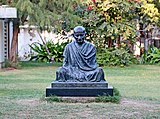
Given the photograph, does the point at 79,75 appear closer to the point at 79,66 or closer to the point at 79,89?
the point at 79,66

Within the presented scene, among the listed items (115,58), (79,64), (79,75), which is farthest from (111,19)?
(79,75)

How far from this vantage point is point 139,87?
13266 millimetres

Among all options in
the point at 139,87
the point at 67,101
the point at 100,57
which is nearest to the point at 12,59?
the point at 100,57

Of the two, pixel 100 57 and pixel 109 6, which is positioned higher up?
pixel 109 6

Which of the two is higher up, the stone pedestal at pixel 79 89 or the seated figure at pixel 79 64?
the seated figure at pixel 79 64

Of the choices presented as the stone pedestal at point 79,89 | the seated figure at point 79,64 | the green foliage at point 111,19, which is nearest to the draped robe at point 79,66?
the seated figure at point 79,64

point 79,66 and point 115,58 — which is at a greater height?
point 79,66

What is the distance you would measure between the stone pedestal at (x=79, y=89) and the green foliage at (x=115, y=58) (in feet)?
41.2

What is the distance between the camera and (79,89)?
874 cm

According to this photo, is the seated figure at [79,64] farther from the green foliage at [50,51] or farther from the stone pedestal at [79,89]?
the green foliage at [50,51]

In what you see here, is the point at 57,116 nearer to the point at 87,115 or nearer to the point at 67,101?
the point at 87,115

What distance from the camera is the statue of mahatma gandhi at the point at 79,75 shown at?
28.8ft

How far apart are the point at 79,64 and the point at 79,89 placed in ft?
2.06

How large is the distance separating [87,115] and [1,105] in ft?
5.94
